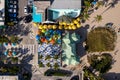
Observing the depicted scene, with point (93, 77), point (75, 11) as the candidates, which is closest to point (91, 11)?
point (75, 11)

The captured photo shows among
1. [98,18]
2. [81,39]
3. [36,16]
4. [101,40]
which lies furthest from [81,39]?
[36,16]

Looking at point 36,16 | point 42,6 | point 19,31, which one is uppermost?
point 42,6

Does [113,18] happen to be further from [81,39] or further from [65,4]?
[65,4]

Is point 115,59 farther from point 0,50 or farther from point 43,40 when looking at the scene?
point 0,50

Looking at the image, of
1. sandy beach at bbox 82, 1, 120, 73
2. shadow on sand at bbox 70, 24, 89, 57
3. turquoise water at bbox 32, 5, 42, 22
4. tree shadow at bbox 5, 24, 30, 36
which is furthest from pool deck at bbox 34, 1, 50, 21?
sandy beach at bbox 82, 1, 120, 73

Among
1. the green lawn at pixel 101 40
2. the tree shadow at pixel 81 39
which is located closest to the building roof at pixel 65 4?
the tree shadow at pixel 81 39

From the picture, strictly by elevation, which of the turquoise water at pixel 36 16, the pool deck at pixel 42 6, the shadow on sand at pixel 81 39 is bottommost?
the shadow on sand at pixel 81 39

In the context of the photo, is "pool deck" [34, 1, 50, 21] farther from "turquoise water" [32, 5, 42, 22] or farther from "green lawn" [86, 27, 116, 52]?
"green lawn" [86, 27, 116, 52]

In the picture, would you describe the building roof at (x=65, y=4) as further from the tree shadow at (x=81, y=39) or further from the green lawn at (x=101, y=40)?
the green lawn at (x=101, y=40)
